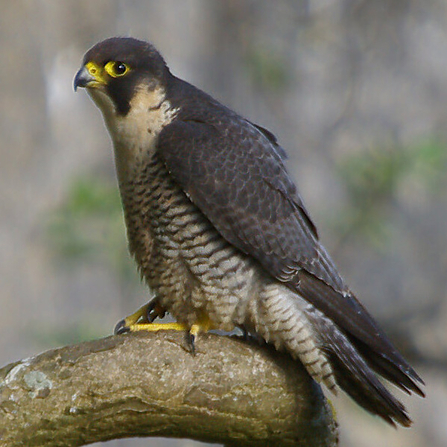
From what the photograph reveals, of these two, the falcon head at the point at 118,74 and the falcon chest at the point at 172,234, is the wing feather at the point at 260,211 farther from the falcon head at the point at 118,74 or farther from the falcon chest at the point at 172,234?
the falcon head at the point at 118,74

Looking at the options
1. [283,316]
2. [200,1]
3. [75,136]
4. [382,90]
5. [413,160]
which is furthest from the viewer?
[382,90]

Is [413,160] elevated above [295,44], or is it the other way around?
[295,44]

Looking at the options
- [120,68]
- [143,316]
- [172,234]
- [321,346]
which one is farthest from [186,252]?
[120,68]

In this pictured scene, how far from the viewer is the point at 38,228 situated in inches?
233

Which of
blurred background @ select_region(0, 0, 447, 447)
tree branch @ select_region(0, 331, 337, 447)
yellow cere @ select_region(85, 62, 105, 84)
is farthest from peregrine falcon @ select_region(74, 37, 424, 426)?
blurred background @ select_region(0, 0, 447, 447)

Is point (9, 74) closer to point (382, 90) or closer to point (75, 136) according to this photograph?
point (75, 136)

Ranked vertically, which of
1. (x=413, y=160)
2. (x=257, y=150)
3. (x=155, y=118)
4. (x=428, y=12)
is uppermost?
(x=428, y=12)

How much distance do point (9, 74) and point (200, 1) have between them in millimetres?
2025

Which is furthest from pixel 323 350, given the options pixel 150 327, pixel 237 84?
pixel 237 84

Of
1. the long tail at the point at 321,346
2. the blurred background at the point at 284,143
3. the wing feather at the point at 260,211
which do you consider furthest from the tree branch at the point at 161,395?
the blurred background at the point at 284,143

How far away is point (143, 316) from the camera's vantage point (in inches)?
118

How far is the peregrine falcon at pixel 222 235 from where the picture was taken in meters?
2.68

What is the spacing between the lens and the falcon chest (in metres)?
2.70

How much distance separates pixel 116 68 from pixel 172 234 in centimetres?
58
